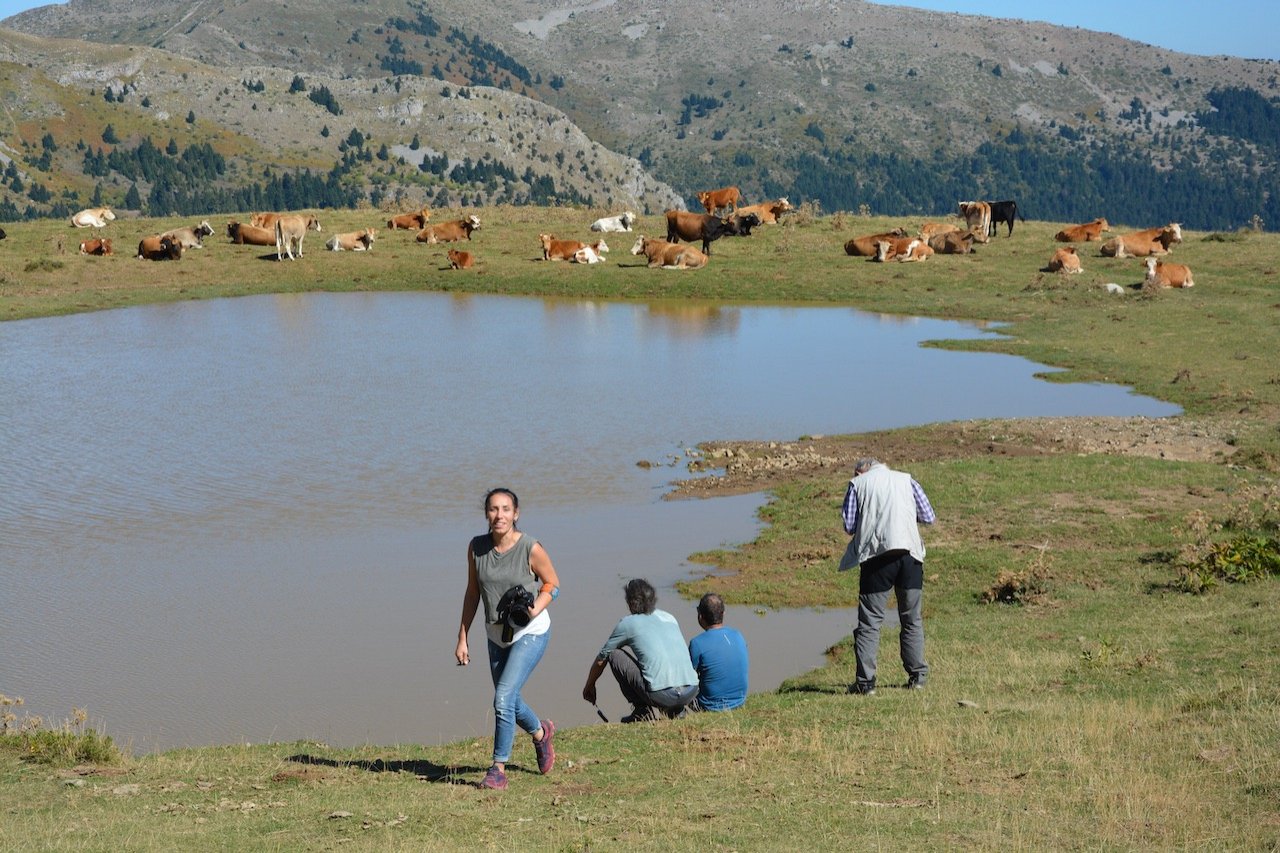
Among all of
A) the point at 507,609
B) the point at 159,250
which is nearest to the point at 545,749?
the point at 507,609

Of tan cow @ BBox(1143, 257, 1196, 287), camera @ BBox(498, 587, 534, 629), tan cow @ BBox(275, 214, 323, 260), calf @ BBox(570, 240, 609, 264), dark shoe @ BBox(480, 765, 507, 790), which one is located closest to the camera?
dark shoe @ BBox(480, 765, 507, 790)

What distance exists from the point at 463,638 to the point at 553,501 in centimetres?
1040

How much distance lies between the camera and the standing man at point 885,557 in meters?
10.7

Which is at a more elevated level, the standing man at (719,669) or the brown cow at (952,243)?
the brown cow at (952,243)

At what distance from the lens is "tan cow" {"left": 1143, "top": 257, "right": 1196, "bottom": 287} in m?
38.1

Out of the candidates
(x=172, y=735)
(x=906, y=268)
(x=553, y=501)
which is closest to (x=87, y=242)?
(x=906, y=268)

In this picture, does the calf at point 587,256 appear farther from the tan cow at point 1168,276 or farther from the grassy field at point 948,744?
the grassy field at point 948,744

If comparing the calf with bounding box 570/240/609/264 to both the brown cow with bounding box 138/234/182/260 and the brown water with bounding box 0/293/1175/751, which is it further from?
the brown cow with bounding box 138/234/182/260

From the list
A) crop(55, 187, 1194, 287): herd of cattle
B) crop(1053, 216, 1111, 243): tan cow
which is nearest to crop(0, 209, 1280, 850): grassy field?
crop(55, 187, 1194, 287): herd of cattle

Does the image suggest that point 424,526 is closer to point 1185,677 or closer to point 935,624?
point 935,624

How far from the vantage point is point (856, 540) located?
35.7 ft

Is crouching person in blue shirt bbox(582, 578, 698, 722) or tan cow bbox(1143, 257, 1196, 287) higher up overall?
tan cow bbox(1143, 257, 1196, 287)

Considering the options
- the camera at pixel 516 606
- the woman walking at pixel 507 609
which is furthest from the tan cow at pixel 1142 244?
the camera at pixel 516 606

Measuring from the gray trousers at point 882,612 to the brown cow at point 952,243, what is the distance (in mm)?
35665
